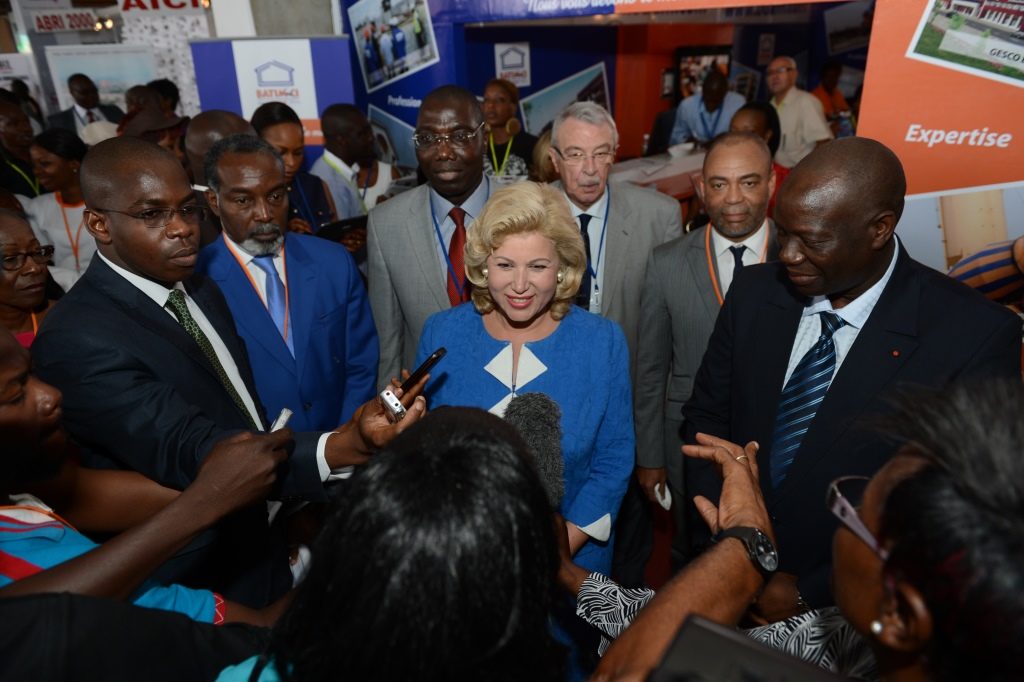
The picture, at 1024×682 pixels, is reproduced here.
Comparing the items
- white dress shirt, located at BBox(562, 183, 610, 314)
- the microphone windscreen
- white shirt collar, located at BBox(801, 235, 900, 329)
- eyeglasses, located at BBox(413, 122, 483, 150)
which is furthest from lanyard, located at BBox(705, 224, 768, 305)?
eyeglasses, located at BBox(413, 122, 483, 150)

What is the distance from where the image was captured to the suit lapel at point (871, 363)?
1.79 m

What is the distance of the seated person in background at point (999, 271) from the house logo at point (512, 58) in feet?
22.7

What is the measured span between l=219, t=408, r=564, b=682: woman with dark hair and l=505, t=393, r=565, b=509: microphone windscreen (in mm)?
960

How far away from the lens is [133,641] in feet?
3.28

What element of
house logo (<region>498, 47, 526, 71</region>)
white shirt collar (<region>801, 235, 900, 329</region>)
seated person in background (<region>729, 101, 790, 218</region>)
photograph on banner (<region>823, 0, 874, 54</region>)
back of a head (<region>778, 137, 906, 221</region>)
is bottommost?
white shirt collar (<region>801, 235, 900, 329</region>)

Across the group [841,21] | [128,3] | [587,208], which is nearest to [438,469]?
[587,208]

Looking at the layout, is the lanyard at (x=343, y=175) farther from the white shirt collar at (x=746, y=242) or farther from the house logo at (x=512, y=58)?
the house logo at (x=512, y=58)

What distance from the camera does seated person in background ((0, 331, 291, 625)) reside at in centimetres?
121

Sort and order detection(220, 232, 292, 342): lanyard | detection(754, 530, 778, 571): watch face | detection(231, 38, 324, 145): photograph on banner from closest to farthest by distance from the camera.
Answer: detection(754, 530, 778, 571): watch face
detection(220, 232, 292, 342): lanyard
detection(231, 38, 324, 145): photograph on banner

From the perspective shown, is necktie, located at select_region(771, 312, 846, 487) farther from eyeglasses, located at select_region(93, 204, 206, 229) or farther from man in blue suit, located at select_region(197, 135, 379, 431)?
eyeglasses, located at select_region(93, 204, 206, 229)

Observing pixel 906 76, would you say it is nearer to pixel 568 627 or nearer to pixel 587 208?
pixel 587 208

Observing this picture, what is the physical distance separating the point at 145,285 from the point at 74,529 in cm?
87

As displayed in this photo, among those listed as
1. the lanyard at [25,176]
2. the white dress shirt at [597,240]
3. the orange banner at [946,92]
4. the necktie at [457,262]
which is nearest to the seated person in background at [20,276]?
the necktie at [457,262]

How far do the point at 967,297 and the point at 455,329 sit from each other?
1.66 m
